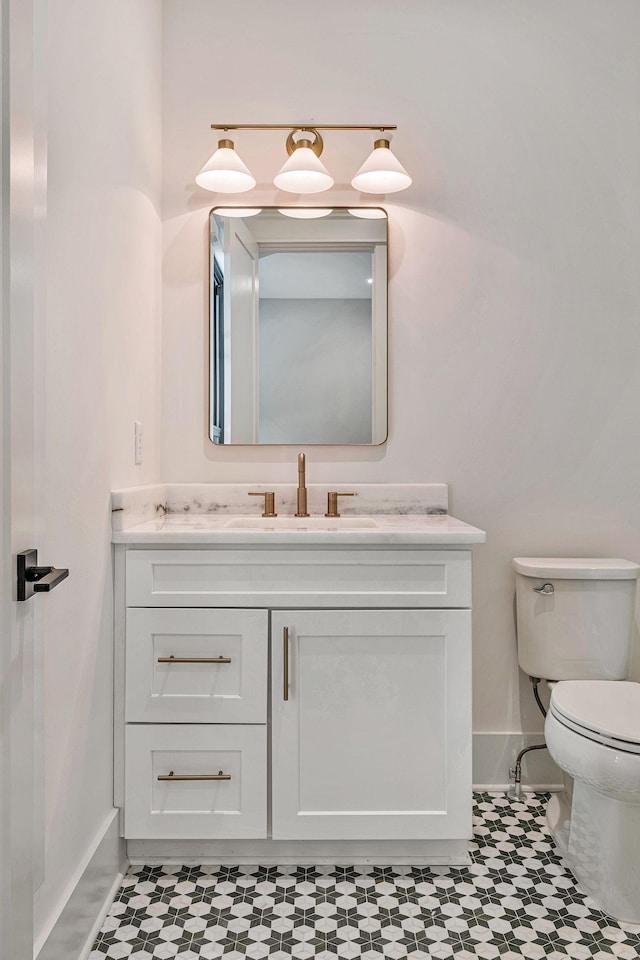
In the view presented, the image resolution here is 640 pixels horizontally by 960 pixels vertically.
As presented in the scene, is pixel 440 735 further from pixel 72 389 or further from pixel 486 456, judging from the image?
pixel 72 389

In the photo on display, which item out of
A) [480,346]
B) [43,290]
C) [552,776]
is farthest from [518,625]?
[43,290]

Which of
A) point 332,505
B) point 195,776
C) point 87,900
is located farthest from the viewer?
point 332,505

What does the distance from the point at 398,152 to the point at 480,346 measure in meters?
0.70

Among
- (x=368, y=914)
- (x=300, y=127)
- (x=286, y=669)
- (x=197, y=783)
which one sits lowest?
(x=368, y=914)

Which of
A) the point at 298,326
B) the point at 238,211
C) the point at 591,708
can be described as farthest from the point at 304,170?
the point at 591,708

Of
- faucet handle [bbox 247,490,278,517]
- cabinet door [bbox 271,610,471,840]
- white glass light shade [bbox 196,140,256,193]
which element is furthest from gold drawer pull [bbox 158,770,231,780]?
white glass light shade [bbox 196,140,256,193]

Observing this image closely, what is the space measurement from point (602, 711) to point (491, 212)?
61.6 inches

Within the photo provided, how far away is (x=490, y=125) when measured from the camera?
2.25 meters

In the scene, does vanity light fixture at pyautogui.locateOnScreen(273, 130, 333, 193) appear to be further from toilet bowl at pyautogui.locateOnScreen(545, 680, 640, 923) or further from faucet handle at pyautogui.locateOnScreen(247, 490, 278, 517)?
toilet bowl at pyautogui.locateOnScreen(545, 680, 640, 923)

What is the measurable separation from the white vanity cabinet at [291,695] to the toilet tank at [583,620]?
46 centimetres

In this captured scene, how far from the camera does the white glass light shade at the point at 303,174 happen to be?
83.0 inches

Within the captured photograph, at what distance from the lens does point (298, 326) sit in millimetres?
2283

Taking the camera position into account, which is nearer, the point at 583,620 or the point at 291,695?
the point at 291,695

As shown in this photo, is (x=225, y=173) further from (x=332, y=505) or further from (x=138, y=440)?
(x=332, y=505)
